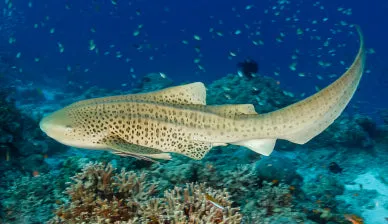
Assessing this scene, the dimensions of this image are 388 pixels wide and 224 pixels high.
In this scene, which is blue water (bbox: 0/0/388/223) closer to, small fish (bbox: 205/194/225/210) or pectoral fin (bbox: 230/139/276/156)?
pectoral fin (bbox: 230/139/276/156)

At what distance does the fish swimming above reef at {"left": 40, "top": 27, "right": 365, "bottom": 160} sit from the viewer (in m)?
4.39

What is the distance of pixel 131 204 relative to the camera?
13.9ft

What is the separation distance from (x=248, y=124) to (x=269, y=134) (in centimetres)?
33

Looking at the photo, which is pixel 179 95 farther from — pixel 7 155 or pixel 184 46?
pixel 184 46

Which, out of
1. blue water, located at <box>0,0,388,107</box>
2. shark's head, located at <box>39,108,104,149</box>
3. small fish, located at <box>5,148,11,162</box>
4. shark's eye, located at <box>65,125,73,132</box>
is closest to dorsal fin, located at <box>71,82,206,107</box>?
shark's head, located at <box>39,108,104,149</box>

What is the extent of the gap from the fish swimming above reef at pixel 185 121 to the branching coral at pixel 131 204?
53cm

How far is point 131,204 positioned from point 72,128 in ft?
4.22

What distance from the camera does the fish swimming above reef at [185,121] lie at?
4.39 meters

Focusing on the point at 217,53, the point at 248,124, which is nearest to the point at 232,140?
the point at 248,124

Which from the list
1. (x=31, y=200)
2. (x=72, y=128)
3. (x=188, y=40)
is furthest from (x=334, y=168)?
(x=188, y=40)

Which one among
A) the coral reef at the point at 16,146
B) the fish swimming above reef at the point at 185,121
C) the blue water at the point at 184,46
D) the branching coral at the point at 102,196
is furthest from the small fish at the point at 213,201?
the coral reef at the point at 16,146

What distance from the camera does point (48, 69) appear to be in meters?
51.5

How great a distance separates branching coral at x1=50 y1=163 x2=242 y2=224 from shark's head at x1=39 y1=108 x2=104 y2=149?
510 millimetres

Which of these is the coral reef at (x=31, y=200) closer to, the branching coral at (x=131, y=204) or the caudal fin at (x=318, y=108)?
the branching coral at (x=131, y=204)
